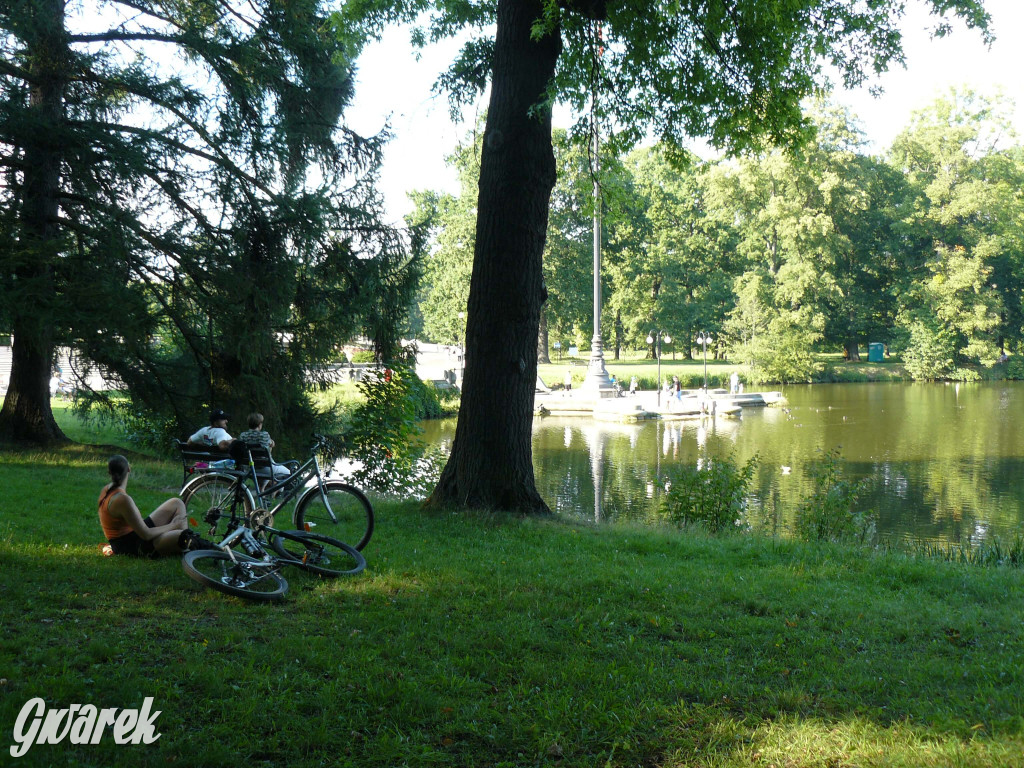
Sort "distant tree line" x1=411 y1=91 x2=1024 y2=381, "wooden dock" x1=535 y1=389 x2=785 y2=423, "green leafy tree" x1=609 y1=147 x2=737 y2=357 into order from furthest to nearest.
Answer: "green leafy tree" x1=609 y1=147 x2=737 y2=357, "distant tree line" x1=411 y1=91 x2=1024 y2=381, "wooden dock" x1=535 y1=389 x2=785 y2=423

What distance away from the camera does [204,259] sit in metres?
12.8

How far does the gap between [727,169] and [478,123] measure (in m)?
Answer: 42.9

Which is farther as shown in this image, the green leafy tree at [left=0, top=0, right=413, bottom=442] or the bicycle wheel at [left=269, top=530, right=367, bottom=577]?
the green leafy tree at [left=0, top=0, right=413, bottom=442]

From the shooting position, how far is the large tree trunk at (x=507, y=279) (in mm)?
8953

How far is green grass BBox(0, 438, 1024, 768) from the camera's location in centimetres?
333

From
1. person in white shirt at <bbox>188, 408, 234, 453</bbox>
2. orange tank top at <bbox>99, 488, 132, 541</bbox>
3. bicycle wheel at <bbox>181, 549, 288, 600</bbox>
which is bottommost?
bicycle wheel at <bbox>181, 549, 288, 600</bbox>

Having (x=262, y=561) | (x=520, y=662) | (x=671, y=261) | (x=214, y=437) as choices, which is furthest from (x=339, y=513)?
(x=671, y=261)

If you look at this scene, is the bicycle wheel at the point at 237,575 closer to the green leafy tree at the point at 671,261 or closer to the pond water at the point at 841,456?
the pond water at the point at 841,456

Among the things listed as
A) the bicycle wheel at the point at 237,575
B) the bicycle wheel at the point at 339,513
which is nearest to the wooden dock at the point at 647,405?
the bicycle wheel at the point at 339,513

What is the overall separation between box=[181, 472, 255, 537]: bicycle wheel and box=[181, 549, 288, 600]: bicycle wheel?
2.20 ft

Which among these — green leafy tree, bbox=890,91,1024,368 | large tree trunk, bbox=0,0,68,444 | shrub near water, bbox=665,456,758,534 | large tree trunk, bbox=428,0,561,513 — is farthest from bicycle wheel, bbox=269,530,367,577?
green leafy tree, bbox=890,91,1024,368

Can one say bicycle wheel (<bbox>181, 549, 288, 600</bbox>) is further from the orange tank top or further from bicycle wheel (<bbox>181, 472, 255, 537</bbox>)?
the orange tank top

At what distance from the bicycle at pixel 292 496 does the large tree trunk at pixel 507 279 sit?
2387 millimetres

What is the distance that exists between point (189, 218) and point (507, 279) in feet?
21.5
